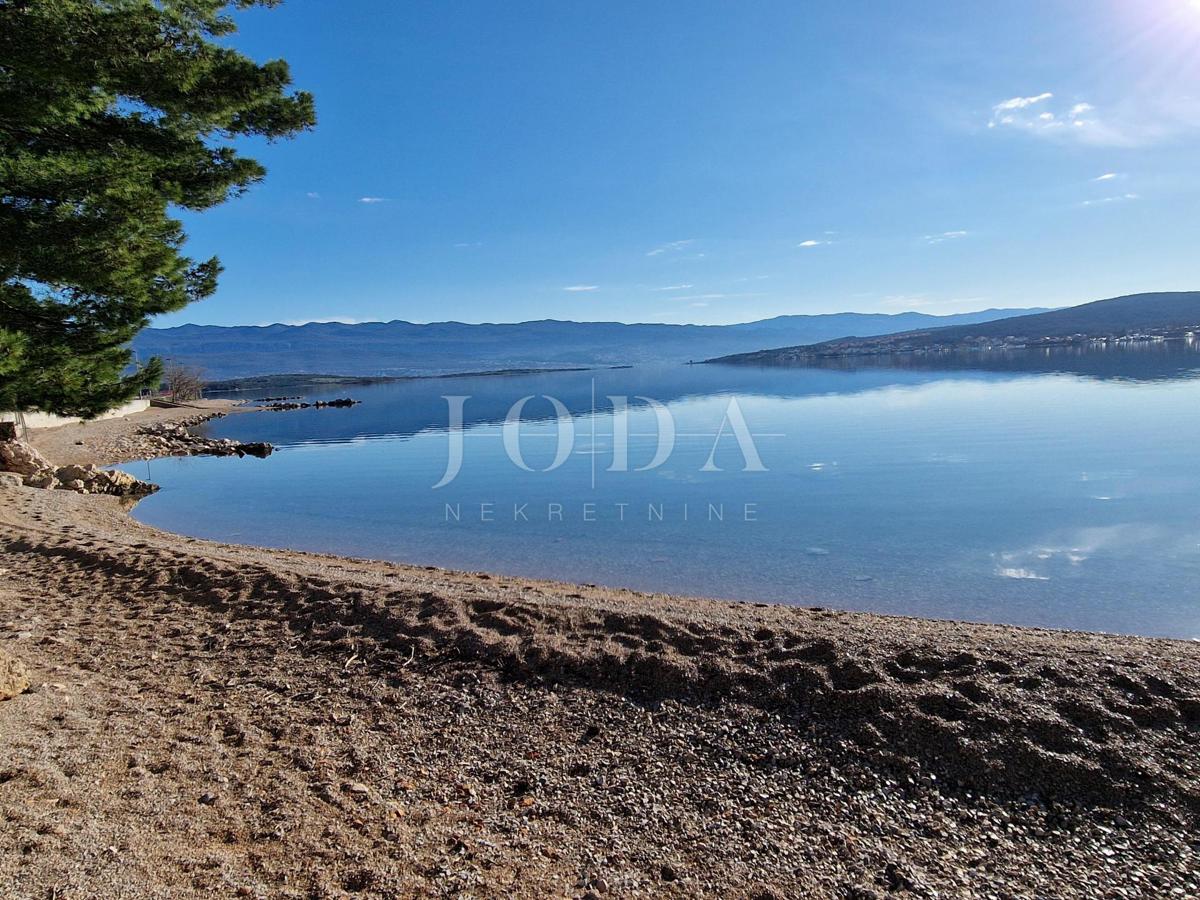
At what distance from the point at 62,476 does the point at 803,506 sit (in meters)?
17.7

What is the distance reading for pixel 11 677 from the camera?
4777 millimetres

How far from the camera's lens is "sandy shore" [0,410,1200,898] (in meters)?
3.17

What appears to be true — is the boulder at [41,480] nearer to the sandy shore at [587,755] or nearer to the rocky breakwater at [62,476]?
the rocky breakwater at [62,476]

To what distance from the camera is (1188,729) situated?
160 inches

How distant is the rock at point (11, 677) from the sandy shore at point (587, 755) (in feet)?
0.44

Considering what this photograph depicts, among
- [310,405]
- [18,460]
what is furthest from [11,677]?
[310,405]

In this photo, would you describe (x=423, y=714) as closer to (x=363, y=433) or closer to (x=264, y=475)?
(x=264, y=475)

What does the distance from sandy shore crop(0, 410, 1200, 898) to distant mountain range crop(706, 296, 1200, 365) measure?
116 metres

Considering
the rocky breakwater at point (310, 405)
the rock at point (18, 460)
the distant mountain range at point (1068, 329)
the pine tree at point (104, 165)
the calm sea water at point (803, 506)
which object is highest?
the distant mountain range at point (1068, 329)

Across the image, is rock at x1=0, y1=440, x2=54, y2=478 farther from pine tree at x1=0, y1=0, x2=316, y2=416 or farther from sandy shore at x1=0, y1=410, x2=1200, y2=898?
sandy shore at x1=0, y1=410, x2=1200, y2=898

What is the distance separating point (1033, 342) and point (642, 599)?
131 meters

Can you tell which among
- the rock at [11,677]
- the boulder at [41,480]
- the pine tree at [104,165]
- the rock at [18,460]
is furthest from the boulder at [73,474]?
the rock at [11,677]

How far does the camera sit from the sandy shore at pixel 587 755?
3.17 metres

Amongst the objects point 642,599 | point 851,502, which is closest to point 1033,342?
point 851,502
